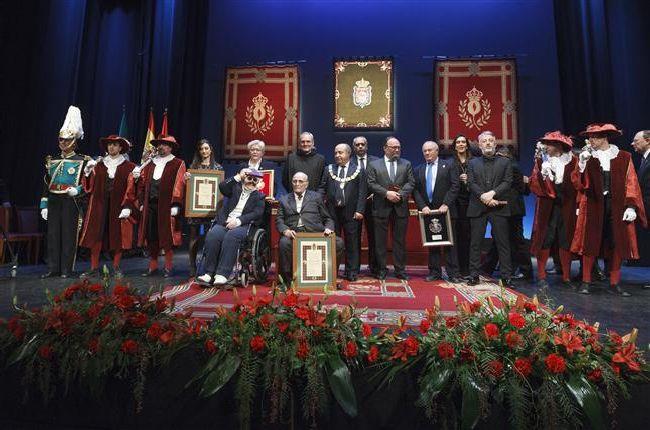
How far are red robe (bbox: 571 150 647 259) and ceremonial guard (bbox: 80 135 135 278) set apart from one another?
15.2 ft

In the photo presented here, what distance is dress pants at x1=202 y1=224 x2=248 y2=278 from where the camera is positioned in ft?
12.1

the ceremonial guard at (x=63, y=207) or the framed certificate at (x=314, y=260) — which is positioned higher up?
the ceremonial guard at (x=63, y=207)

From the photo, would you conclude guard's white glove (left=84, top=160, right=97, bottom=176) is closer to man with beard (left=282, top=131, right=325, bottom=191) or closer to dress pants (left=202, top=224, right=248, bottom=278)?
dress pants (left=202, top=224, right=248, bottom=278)

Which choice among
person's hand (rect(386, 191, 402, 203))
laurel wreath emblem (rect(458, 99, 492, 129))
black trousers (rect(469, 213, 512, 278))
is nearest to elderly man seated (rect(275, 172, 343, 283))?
person's hand (rect(386, 191, 402, 203))

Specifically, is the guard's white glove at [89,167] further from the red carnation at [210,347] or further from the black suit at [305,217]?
the red carnation at [210,347]

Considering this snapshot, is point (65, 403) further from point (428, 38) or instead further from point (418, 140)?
point (428, 38)

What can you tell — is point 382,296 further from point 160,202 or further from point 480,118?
point 480,118

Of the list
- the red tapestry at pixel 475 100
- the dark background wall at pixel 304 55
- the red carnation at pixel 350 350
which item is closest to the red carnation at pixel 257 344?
the red carnation at pixel 350 350

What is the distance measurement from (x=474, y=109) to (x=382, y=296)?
5071mm

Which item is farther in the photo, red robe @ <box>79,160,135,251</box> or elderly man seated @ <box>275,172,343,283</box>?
red robe @ <box>79,160,135,251</box>

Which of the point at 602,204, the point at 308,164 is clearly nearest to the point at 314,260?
the point at 308,164

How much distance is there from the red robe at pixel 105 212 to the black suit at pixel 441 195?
3241 mm

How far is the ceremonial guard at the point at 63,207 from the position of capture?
4320 millimetres

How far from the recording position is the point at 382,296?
3348 millimetres
